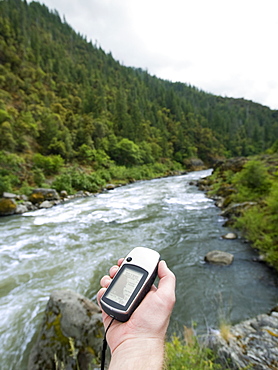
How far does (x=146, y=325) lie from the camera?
1.09 metres

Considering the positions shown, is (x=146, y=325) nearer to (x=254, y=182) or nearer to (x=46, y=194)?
(x=254, y=182)

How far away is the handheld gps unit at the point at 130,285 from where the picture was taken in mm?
1148

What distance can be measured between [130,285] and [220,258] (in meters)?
4.38

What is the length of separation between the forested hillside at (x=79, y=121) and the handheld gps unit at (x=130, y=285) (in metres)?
12.5

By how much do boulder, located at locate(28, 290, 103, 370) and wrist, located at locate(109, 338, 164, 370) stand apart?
1.42 metres

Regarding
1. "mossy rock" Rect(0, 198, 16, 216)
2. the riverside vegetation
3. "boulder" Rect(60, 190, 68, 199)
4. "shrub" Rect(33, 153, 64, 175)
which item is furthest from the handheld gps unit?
"shrub" Rect(33, 153, 64, 175)

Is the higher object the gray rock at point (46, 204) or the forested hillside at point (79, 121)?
the forested hillside at point (79, 121)

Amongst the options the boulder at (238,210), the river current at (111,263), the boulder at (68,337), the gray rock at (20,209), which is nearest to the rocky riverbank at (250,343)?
the river current at (111,263)

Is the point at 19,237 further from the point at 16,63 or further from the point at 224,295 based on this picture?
the point at 16,63

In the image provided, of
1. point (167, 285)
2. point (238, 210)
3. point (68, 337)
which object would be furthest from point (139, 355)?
point (238, 210)

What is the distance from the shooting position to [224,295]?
3.71m

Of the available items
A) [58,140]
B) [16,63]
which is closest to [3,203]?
[58,140]

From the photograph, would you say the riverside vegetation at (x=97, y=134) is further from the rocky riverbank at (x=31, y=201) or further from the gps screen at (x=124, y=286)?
the gps screen at (x=124, y=286)

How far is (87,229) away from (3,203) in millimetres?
→ 5381
